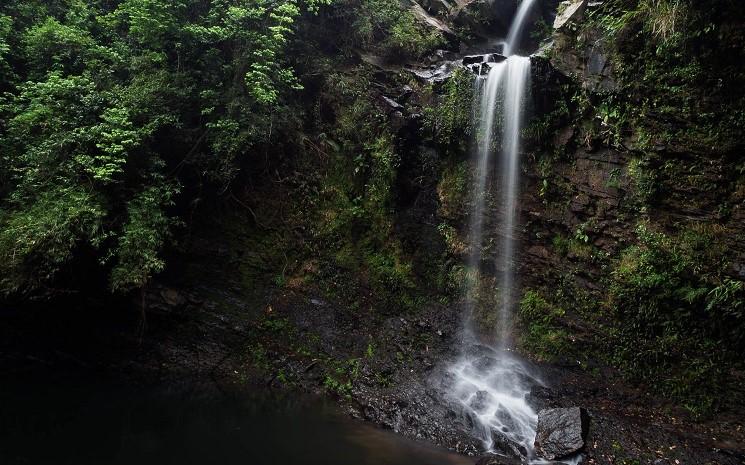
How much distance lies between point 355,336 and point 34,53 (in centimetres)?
967

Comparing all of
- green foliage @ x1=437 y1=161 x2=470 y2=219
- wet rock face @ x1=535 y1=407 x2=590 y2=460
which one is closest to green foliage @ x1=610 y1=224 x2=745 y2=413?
wet rock face @ x1=535 y1=407 x2=590 y2=460

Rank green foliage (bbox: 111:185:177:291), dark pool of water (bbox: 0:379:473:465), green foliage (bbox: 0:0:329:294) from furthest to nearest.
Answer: green foliage (bbox: 111:185:177:291) < green foliage (bbox: 0:0:329:294) < dark pool of water (bbox: 0:379:473:465)

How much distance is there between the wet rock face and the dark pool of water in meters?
1.33

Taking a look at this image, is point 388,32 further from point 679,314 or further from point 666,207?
point 679,314

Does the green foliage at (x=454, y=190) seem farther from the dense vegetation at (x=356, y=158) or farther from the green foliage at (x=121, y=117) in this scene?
the green foliage at (x=121, y=117)

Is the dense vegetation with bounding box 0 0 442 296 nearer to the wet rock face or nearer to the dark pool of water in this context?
the dark pool of water

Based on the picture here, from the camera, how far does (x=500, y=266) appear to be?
9.41 m

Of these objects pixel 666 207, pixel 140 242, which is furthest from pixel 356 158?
pixel 666 207

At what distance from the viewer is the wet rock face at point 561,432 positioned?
6363 millimetres

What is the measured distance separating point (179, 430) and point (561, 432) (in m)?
6.37

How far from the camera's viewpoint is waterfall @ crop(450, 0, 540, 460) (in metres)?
7.53

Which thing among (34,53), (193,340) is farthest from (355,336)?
(34,53)

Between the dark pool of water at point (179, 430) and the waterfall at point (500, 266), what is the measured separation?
5.11 ft

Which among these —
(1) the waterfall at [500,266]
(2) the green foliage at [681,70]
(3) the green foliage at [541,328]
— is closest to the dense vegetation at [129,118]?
(1) the waterfall at [500,266]
